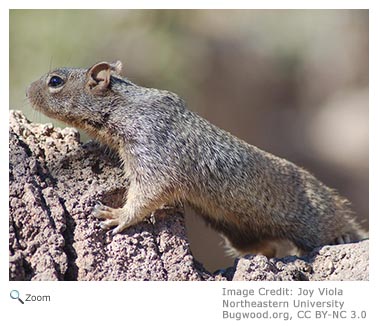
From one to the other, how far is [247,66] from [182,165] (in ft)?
25.0

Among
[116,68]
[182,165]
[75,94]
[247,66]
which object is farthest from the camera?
[247,66]

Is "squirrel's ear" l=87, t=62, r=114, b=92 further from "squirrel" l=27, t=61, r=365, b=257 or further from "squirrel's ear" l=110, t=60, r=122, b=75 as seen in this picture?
"squirrel's ear" l=110, t=60, r=122, b=75

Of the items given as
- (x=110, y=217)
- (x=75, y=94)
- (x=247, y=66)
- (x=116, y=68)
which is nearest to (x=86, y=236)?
(x=110, y=217)

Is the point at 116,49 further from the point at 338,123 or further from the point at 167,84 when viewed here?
the point at 338,123

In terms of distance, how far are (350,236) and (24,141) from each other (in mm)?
2862

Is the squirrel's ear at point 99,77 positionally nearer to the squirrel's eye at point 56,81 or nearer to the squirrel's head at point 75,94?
the squirrel's head at point 75,94

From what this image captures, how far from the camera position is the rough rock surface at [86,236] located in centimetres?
448

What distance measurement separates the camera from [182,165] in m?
5.12

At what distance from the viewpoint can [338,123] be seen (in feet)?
46.2

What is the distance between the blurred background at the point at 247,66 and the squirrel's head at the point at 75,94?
245cm

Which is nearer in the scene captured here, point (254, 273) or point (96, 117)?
point (254, 273)

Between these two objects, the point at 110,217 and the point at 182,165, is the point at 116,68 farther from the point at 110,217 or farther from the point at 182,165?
the point at 110,217
